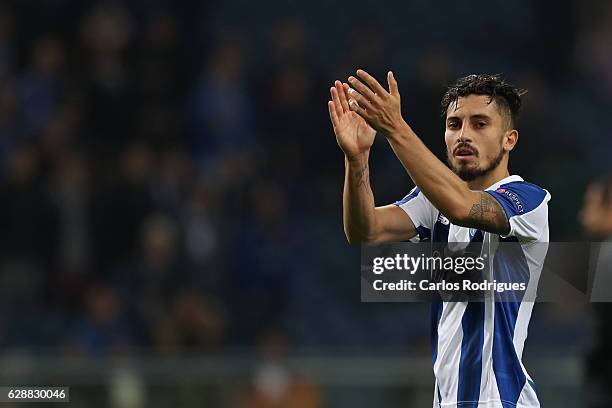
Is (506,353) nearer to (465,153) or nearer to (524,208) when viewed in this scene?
(524,208)

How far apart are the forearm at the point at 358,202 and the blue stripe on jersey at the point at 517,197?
0.47 metres

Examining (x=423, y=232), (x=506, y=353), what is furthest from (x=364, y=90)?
(x=506, y=353)

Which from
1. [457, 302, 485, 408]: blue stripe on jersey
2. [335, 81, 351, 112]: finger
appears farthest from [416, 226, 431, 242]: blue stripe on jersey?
[335, 81, 351, 112]: finger

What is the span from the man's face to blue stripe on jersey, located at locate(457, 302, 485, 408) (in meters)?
0.48

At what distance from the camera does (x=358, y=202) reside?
439cm

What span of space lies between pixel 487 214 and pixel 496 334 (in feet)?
1.48

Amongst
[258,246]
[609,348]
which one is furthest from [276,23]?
[609,348]

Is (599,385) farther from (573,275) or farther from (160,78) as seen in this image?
(160,78)

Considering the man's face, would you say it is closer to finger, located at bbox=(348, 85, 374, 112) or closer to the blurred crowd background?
finger, located at bbox=(348, 85, 374, 112)

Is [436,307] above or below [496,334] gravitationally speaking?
above

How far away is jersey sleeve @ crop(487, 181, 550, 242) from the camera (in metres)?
4.14

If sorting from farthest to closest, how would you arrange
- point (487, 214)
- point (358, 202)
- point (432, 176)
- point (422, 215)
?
point (422, 215) → point (358, 202) → point (487, 214) → point (432, 176)

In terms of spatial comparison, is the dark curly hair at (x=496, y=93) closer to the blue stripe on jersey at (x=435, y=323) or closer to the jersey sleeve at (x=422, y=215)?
the jersey sleeve at (x=422, y=215)

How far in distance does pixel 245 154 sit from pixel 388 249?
6110 mm
